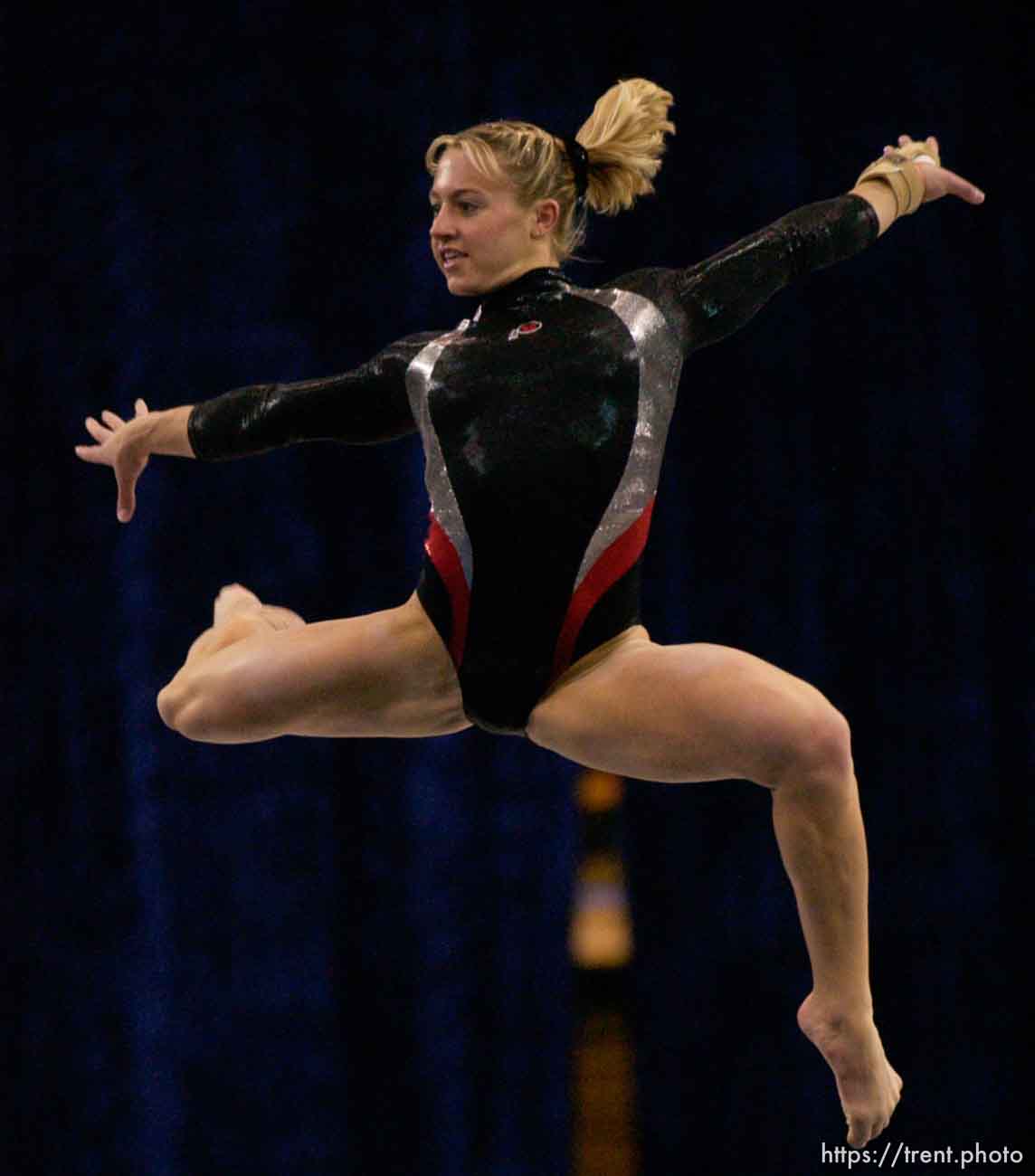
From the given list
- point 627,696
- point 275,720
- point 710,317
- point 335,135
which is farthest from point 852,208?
point 335,135

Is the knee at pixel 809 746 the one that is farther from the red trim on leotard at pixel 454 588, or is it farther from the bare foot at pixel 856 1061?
the red trim on leotard at pixel 454 588

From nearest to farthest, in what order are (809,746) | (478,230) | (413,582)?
(809,746) → (478,230) → (413,582)

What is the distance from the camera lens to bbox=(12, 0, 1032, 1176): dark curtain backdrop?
3264 mm

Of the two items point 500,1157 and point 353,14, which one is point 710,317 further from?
point 500,1157

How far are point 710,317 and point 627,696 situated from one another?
1.54 ft

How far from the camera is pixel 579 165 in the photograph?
2.42 m

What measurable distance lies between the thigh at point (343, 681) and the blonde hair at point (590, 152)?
496 mm

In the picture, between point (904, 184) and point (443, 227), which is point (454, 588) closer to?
Answer: point (443, 227)

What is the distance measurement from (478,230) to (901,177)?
0.57 meters

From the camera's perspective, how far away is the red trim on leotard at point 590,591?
7.36ft

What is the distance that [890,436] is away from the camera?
336 cm

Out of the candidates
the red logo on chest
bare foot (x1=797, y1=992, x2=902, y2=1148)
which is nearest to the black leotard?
the red logo on chest

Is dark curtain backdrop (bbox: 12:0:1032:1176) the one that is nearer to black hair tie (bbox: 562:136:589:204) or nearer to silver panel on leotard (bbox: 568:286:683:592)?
black hair tie (bbox: 562:136:589:204)

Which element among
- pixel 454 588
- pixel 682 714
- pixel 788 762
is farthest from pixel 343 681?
pixel 788 762
